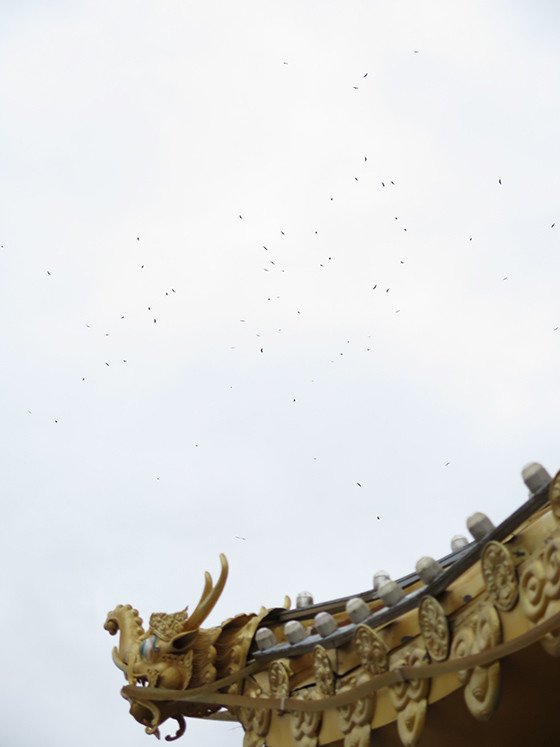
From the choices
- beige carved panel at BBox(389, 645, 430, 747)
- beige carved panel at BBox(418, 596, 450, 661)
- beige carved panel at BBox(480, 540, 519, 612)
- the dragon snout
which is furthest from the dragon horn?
beige carved panel at BBox(480, 540, 519, 612)

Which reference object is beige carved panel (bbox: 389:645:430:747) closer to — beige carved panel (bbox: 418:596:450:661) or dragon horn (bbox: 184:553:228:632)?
beige carved panel (bbox: 418:596:450:661)

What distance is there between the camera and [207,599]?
6.79m

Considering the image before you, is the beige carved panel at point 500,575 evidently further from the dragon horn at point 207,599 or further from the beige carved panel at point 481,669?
the dragon horn at point 207,599

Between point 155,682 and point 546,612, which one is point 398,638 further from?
point 155,682

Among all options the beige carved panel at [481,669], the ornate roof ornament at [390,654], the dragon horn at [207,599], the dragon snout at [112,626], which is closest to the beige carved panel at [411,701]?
the ornate roof ornament at [390,654]

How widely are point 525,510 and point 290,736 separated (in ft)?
7.96

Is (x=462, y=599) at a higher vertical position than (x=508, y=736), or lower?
higher

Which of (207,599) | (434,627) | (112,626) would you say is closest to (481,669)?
(434,627)

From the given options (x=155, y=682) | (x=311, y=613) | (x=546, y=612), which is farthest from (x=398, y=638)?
(x=155, y=682)

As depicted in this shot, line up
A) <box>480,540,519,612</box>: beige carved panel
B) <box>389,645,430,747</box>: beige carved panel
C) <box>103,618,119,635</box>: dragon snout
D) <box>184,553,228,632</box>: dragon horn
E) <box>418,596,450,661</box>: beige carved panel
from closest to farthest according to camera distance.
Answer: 1. <box>480,540,519,612</box>: beige carved panel
2. <box>418,596,450,661</box>: beige carved panel
3. <box>389,645,430,747</box>: beige carved panel
4. <box>184,553,228,632</box>: dragon horn
5. <box>103,618,119,635</box>: dragon snout

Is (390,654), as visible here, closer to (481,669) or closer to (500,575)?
(481,669)

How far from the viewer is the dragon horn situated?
22.2 ft

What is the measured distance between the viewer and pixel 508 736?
478 cm

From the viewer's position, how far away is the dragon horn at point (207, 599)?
6.77 meters
